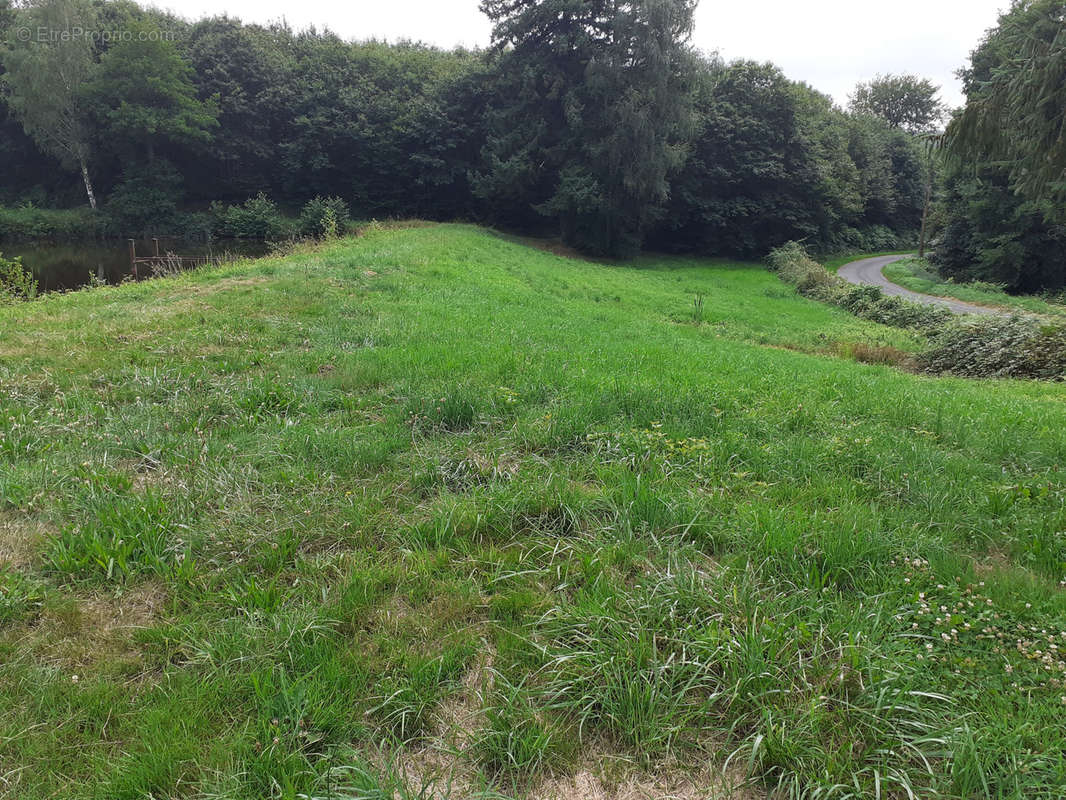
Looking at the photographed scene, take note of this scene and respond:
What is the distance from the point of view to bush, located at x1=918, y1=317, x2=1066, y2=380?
35.8ft

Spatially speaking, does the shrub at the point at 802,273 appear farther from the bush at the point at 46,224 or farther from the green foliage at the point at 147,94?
the bush at the point at 46,224

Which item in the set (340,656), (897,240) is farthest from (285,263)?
(897,240)

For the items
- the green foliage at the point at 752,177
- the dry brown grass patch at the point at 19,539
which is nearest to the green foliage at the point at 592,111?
the green foliage at the point at 752,177

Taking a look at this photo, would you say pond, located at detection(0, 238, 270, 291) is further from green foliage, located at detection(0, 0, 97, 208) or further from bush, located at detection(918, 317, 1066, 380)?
bush, located at detection(918, 317, 1066, 380)

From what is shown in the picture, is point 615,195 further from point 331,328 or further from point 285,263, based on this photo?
point 331,328

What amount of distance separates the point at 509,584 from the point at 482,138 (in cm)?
4469

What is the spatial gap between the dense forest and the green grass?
224 cm

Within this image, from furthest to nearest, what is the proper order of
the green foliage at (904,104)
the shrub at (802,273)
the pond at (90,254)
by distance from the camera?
the green foliage at (904,104), the shrub at (802,273), the pond at (90,254)

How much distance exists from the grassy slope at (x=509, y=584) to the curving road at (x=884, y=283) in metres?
22.7

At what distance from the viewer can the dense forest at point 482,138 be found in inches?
1255

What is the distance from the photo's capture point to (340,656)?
229cm

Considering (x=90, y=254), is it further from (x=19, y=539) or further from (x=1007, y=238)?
(x=1007, y=238)

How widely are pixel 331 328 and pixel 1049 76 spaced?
470 inches

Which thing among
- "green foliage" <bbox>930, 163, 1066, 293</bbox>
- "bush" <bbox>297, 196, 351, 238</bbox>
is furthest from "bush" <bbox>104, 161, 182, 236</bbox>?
"green foliage" <bbox>930, 163, 1066, 293</bbox>
